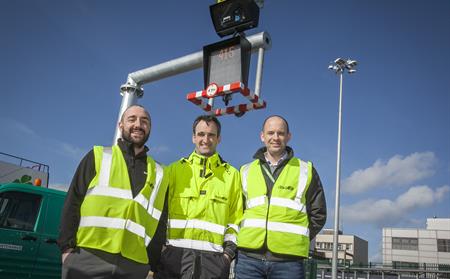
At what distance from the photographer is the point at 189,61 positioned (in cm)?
708

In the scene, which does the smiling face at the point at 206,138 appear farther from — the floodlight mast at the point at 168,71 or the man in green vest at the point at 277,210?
the floodlight mast at the point at 168,71

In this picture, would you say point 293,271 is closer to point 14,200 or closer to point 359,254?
→ point 14,200

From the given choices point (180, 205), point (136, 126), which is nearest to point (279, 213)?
point (180, 205)

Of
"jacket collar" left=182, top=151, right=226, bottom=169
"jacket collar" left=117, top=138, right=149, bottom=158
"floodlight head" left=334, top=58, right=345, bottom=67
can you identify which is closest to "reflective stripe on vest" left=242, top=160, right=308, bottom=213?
"jacket collar" left=182, top=151, right=226, bottom=169

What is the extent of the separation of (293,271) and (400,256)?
75999 millimetres

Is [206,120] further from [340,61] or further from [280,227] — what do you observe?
[340,61]

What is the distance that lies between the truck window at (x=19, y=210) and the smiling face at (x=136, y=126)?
3411mm

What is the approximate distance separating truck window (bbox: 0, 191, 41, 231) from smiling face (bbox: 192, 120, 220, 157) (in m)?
3.69

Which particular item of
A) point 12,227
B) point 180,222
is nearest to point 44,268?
point 12,227

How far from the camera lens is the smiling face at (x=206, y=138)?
3.77 meters

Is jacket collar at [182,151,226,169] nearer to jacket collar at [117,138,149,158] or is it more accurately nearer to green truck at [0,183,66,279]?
jacket collar at [117,138,149,158]

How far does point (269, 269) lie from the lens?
340 centimetres

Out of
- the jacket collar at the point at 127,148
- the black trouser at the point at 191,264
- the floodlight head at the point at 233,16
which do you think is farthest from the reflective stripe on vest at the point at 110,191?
the floodlight head at the point at 233,16

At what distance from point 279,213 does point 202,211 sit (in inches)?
28.1
